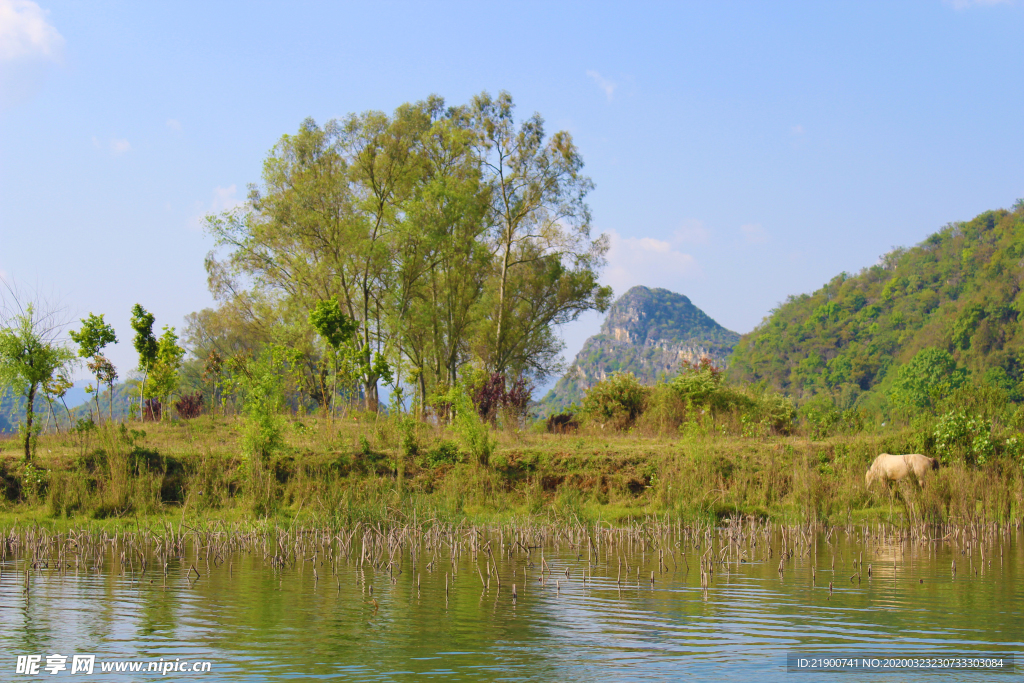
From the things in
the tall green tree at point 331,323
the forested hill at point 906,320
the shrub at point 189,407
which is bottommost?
the shrub at point 189,407

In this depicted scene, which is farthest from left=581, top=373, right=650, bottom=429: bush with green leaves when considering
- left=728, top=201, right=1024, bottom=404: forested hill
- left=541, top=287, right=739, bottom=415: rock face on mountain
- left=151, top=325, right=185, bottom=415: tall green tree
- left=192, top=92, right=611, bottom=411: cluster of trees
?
left=541, top=287, right=739, bottom=415: rock face on mountain

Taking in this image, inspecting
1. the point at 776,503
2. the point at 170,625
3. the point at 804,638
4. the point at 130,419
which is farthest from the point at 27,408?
the point at 804,638

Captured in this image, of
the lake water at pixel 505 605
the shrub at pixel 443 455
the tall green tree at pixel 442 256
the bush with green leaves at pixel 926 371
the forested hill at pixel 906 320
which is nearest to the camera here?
the lake water at pixel 505 605

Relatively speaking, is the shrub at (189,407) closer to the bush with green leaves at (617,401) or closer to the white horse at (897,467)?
the bush with green leaves at (617,401)

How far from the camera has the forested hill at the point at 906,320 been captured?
75.2 meters

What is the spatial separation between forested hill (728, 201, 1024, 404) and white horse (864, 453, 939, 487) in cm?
5173

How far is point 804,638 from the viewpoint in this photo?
22.9 ft

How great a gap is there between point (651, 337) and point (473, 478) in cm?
16047

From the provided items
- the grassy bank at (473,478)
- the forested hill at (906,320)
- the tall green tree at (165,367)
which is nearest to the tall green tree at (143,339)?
the tall green tree at (165,367)

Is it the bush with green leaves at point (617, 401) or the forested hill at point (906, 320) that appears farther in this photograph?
the forested hill at point (906, 320)

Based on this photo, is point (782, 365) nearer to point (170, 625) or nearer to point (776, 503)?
point (776, 503)

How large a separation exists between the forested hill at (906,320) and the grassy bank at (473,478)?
5159cm

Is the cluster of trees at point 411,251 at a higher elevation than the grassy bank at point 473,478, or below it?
higher

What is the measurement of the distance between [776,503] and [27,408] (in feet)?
51.5
